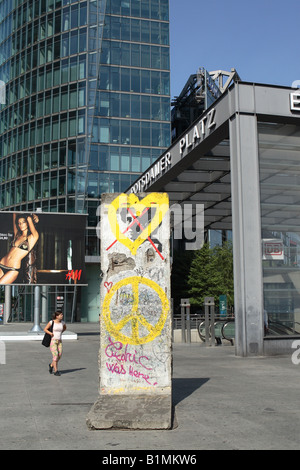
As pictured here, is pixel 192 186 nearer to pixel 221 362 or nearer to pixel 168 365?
pixel 221 362

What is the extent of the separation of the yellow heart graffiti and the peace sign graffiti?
52 cm

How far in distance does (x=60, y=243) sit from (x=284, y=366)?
15.2m

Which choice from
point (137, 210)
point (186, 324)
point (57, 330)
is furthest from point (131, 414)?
point (186, 324)

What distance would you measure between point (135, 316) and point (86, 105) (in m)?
48.7

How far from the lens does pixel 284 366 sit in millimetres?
12328

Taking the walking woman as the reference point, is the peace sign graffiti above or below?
above

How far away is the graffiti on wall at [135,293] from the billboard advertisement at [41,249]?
1706 cm

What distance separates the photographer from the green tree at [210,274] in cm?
4784

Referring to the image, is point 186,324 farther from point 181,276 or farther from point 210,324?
point 181,276

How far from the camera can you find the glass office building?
52.9 meters

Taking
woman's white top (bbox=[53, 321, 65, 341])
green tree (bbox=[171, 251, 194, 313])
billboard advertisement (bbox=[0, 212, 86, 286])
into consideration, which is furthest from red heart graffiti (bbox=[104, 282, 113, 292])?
green tree (bbox=[171, 251, 194, 313])

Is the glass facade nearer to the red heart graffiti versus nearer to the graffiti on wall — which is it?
the graffiti on wall

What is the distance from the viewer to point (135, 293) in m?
7.91

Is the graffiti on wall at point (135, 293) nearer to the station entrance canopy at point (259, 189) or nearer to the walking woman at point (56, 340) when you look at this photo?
the walking woman at point (56, 340)
